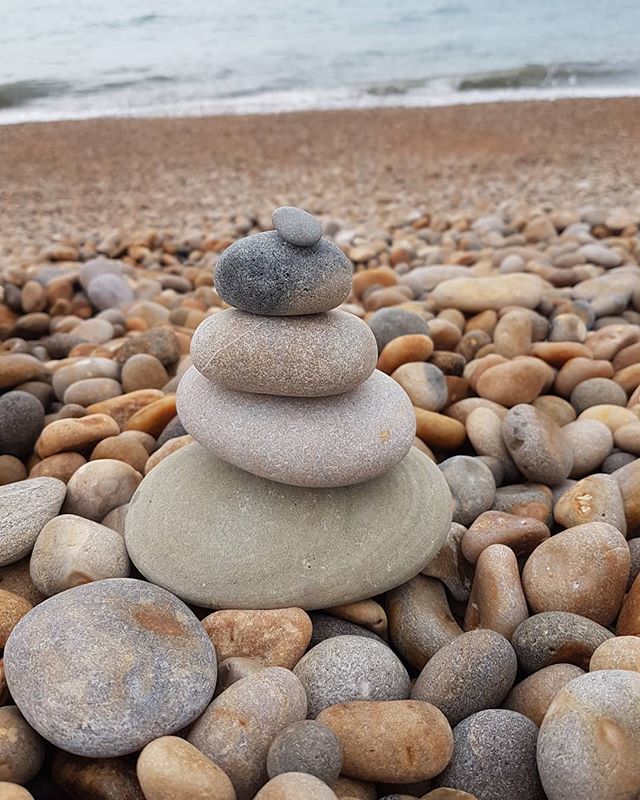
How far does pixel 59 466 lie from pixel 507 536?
1.62 m

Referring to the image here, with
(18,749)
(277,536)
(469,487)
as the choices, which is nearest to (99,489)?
(277,536)

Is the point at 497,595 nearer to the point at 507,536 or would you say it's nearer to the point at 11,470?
the point at 507,536

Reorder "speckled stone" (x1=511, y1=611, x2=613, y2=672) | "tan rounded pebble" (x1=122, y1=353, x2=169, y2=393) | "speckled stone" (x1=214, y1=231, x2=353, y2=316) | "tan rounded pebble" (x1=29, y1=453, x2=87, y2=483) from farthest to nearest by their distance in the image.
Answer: "tan rounded pebble" (x1=122, y1=353, x2=169, y2=393), "tan rounded pebble" (x1=29, y1=453, x2=87, y2=483), "speckled stone" (x1=214, y1=231, x2=353, y2=316), "speckled stone" (x1=511, y1=611, x2=613, y2=672)

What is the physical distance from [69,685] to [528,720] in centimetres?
102

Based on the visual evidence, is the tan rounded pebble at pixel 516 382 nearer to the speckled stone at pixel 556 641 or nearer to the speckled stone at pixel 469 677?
the speckled stone at pixel 556 641

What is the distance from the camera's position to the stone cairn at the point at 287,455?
6.57 feet

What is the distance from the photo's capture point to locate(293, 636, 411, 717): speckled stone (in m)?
1.76

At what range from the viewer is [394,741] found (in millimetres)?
1568

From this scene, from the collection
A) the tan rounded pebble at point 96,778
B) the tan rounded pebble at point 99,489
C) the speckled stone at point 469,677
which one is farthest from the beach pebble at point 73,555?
the speckled stone at point 469,677

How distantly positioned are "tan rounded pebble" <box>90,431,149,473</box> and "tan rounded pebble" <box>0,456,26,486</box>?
1.00 ft

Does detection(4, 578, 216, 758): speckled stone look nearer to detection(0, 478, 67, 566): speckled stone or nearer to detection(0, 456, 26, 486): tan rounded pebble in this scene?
detection(0, 478, 67, 566): speckled stone

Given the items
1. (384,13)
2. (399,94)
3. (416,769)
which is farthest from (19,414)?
(384,13)

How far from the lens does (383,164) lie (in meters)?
10.1

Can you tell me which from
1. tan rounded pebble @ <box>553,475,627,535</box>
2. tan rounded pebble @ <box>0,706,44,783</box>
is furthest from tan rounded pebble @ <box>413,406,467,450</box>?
tan rounded pebble @ <box>0,706,44,783</box>
